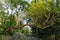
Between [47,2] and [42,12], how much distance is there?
0.50m

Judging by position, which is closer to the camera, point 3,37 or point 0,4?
point 0,4

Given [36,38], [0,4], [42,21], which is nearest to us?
[0,4]

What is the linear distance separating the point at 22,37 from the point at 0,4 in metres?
1.74

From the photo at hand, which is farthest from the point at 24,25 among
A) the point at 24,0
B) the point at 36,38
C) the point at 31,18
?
the point at 36,38

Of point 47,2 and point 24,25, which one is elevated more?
point 47,2

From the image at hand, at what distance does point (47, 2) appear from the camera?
8547 mm

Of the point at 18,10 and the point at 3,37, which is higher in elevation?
the point at 18,10

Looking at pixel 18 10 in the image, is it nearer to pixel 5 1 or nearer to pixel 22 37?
pixel 5 1

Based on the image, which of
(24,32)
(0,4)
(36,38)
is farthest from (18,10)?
(36,38)

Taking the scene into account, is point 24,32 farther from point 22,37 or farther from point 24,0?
point 24,0

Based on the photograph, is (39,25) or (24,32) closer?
(39,25)

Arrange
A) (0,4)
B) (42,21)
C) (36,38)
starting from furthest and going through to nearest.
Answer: (36,38) → (42,21) → (0,4)

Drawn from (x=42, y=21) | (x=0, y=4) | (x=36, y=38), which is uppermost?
(x=0, y=4)

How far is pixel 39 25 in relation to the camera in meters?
8.56
